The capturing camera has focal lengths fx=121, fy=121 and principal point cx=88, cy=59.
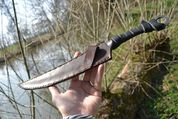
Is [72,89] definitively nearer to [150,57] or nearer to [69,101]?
[69,101]

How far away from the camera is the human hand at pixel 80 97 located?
1.13 m

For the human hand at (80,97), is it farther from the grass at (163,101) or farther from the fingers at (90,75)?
Result: the grass at (163,101)

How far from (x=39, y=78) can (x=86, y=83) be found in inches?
21.6

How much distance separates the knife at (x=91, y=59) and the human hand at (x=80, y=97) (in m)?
0.09

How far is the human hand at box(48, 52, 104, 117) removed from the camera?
→ 1.13 meters

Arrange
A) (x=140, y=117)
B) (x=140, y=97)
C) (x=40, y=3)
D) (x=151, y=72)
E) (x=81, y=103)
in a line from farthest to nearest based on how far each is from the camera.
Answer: (x=151, y=72) < (x=140, y=97) < (x=140, y=117) < (x=40, y=3) < (x=81, y=103)

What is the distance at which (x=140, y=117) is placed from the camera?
2.36 meters

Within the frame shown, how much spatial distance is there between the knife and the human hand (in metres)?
0.09

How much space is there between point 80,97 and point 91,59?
0.41m

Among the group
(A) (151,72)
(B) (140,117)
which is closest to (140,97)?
(B) (140,117)

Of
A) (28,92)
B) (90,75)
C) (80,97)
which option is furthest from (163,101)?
(28,92)

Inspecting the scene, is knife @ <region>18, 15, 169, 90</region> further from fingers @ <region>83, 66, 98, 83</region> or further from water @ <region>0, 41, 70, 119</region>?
water @ <region>0, 41, 70, 119</region>

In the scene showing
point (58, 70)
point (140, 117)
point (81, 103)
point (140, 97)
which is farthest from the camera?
point (140, 97)

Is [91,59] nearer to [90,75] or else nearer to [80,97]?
[90,75]
